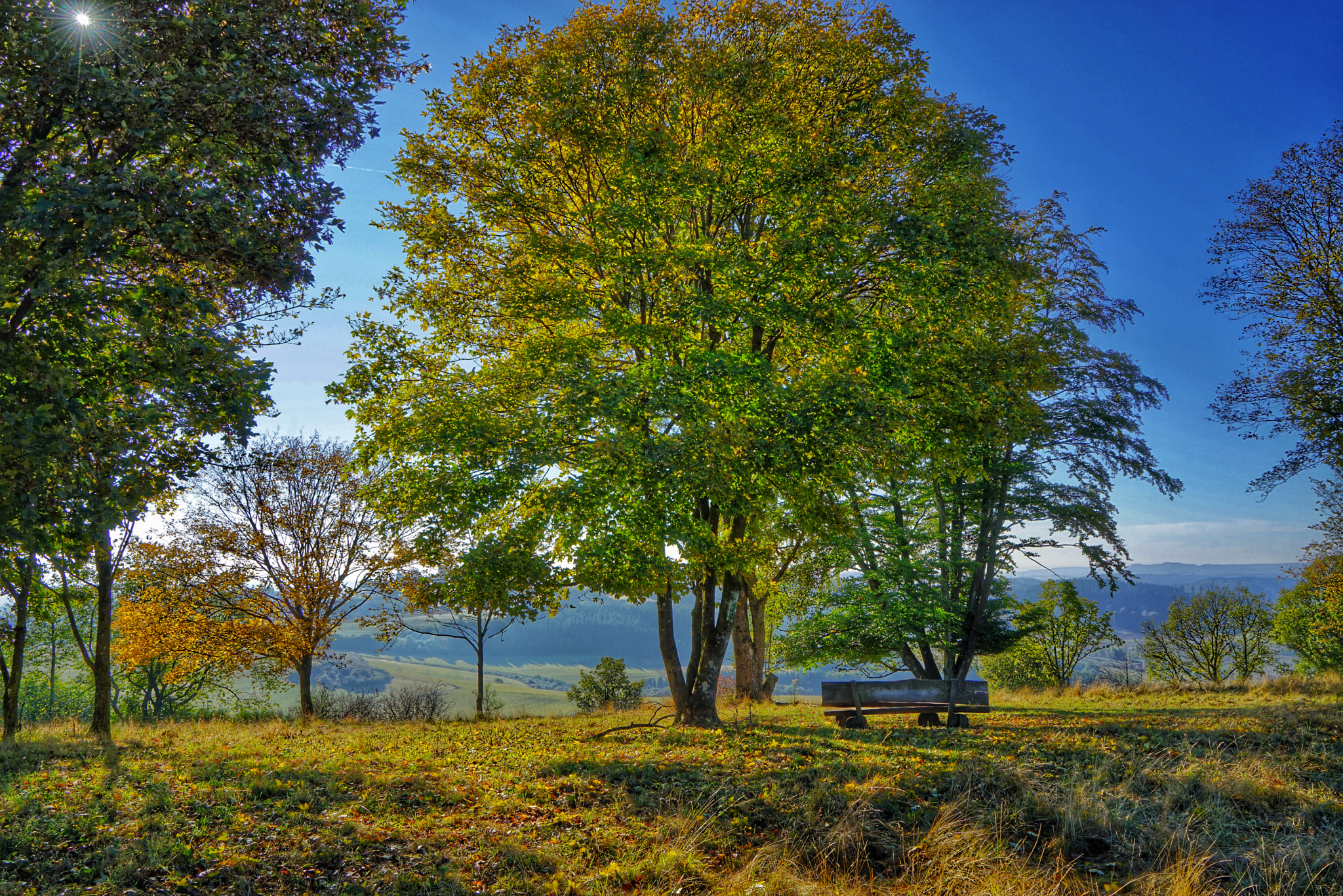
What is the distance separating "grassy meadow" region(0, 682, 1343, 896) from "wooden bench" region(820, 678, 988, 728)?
1.37m

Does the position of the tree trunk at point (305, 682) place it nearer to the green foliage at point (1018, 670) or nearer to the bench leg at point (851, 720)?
A: the bench leg at point (851, 720)

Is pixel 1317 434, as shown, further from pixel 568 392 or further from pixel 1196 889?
pixel 568 392

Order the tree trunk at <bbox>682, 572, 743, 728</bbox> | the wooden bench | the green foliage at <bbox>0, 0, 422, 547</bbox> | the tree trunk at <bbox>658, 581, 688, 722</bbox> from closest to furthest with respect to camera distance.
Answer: the green foliage at <bbox>0, 0, 422, 547</bbox> < the wooden bench < the tree trunk at <bbox>682, 572, 743, 728</bbox> < the tree trunk at <bbox>658, 581, 688, 722</bbox>

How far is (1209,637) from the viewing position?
40625mm

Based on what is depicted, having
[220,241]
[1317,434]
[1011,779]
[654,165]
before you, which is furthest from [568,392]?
[1317,434]

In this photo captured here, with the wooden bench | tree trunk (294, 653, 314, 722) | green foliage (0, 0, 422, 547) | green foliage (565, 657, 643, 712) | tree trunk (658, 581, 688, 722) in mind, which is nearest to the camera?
green foliage (0, 0, 422, 547)

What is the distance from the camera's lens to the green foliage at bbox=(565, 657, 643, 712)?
2878cm

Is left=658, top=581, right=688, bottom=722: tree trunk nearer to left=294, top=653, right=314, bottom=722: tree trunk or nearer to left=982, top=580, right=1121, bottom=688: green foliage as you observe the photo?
left=982, top=580, right=1121, bottom=688: green foliage

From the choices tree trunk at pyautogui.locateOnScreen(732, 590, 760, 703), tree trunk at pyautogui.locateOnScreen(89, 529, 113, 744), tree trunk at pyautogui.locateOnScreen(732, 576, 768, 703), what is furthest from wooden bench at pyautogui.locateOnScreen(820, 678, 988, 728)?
tree trunk at pyautogui.locateOnScreen(89, 529, 113, 744)

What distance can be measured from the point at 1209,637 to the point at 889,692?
41.2 meters

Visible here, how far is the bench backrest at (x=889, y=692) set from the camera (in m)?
12.3

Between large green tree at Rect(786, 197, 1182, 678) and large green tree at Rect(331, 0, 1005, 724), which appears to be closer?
large green tree at Rect(331, 0, 1005, 724)

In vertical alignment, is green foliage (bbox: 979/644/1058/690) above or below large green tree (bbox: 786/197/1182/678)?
below

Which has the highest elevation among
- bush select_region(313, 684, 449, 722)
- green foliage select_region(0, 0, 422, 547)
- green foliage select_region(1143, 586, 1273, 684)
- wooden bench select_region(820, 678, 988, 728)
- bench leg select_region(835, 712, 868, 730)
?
green foliage select_region(0, 0, 422, 547)
